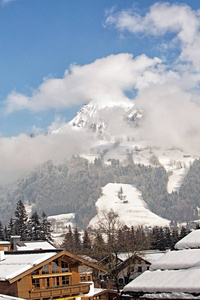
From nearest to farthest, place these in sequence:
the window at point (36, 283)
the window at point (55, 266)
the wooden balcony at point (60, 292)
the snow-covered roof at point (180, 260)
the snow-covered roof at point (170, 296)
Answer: the snow-covered roof at point (170, 296), the snow-covered roof at point (180, 260), the wooden balcony at point (60, 292), the window at point (36, 283), the window at point (55, 266)

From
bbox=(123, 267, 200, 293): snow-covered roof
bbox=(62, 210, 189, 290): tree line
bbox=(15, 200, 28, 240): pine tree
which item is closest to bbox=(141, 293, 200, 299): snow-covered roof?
bbox=(123, 267, 200, 293): snow-covered roof

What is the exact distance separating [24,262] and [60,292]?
513cm

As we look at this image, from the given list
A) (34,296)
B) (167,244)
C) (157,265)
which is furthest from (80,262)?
(167,244)

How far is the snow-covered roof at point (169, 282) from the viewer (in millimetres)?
17125

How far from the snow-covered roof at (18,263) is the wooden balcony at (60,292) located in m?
2.58

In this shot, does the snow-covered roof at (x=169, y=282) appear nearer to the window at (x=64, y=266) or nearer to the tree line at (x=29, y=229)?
the window at (x=64, y=266)

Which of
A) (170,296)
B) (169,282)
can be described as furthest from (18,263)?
(170,296)

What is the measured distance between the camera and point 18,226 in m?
110

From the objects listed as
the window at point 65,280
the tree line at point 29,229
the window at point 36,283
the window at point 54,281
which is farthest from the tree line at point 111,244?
the tree line at point 29,229

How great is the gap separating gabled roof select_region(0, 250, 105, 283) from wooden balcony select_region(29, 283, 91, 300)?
242 cm

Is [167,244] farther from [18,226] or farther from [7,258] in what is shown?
[7,258]

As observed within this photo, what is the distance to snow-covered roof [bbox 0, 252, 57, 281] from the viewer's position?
119 feet

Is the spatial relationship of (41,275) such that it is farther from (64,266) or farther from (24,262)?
(64,266)

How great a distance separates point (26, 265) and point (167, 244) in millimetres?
89532
